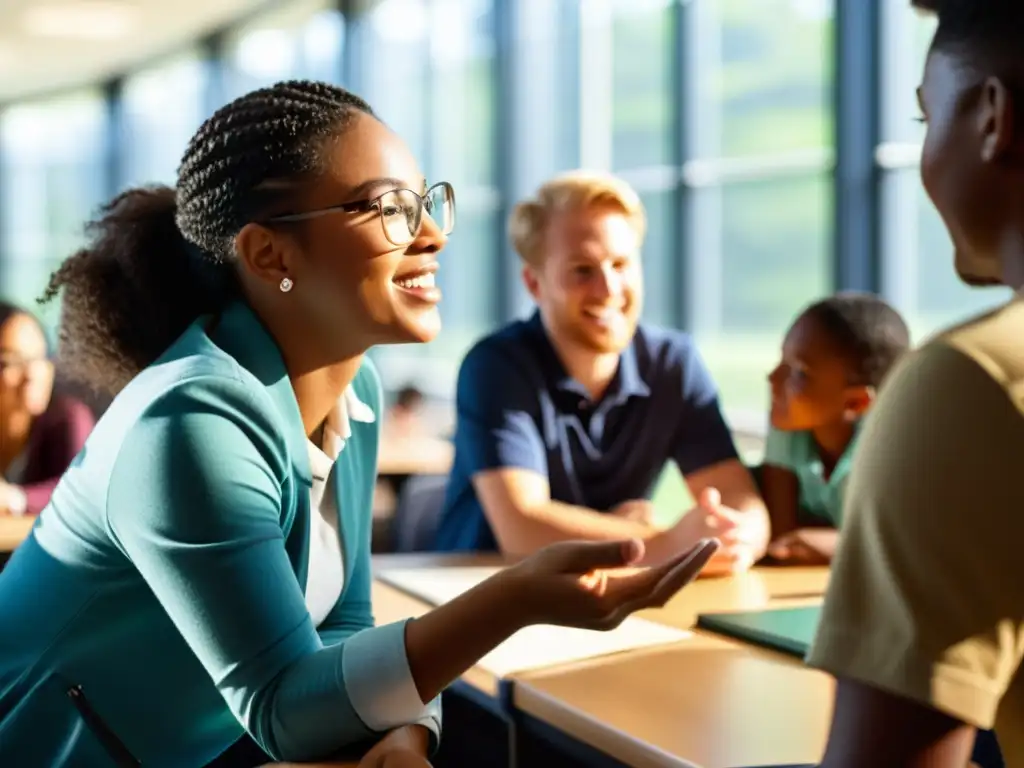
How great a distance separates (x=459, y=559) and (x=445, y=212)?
3.24 ft

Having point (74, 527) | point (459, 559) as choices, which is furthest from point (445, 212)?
point (459, 559)

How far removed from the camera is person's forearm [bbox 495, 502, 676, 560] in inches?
93.9

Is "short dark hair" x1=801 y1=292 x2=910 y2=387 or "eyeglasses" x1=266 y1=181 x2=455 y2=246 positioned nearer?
"eyeglasses" x1=266 y1=181 x2=455 y2=246

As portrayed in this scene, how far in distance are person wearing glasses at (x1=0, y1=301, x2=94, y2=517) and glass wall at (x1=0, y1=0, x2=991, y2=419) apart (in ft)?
1.13

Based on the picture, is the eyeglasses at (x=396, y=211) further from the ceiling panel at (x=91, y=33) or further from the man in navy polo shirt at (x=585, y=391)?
the ceiling panel at (x=91, y=33)

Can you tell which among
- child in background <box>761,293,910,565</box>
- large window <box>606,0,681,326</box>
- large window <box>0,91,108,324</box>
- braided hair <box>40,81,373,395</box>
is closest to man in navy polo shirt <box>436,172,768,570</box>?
child in background <box>761,293,910,565</box>

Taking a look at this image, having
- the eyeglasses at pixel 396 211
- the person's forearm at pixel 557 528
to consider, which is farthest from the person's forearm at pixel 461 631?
Answer: the person's forearm at pixel 557 528

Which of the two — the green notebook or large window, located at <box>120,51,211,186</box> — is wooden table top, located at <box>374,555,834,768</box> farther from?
large window, located at <box>120,51,211,186</box>

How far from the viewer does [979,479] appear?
2.49 feet

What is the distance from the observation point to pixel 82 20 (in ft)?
38.0

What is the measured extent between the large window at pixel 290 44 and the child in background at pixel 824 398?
Answer: 701cm

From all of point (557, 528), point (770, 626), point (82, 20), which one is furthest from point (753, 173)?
point (82, 20)

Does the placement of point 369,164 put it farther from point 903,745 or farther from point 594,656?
point 903,745

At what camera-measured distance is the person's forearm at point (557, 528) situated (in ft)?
7.82
